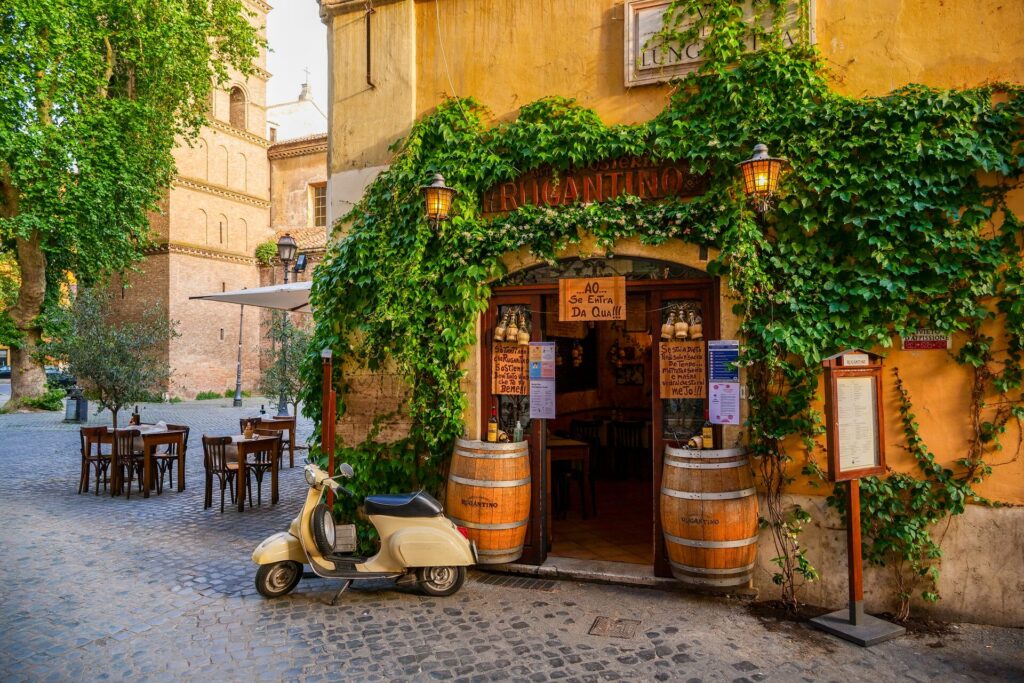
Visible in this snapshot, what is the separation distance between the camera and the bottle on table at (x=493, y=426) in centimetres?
563

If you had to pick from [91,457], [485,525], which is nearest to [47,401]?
[91,457]

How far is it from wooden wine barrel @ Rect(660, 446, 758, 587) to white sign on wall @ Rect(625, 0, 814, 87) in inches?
119

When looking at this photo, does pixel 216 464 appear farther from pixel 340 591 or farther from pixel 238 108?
pixel 238 108

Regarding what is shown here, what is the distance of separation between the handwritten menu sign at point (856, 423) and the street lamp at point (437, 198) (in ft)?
10.7

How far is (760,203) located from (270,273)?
26.7 metres

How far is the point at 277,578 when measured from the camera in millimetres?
5078

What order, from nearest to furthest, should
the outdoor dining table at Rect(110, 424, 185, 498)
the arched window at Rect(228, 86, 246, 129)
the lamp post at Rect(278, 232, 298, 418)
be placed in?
the outdoor dining table at Rect(110, 424, 185, 498)
the lamp post at Rect(278, 232, 298, 418)
the arched window at Rect(228, 86, 246, 129)

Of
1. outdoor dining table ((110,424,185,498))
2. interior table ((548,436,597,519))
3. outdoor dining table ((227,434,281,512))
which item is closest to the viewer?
interior table ((548,436,597,519))

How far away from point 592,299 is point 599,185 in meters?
0.94

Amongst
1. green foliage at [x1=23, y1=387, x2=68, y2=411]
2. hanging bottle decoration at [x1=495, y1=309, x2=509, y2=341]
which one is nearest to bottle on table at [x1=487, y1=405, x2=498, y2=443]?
hanging bottle decoration at [x1=495, y1=309, x2=509, y2=341]

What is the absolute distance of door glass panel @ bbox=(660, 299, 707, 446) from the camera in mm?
5219

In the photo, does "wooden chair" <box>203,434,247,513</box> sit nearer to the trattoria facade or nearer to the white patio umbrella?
the white patio umbrella

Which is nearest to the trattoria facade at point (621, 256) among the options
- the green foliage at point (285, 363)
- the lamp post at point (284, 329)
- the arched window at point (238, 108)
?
the green foliage at point (285, 363)

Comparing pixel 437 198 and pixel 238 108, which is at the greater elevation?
pixel 238 108
